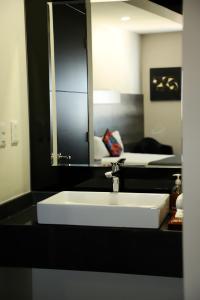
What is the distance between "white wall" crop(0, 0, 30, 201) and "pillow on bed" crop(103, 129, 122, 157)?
18.5 inches

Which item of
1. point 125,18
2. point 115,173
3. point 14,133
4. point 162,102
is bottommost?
point 115,173

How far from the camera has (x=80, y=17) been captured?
8.48 ft

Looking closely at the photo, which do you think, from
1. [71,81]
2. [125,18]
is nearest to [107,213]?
[71,81]

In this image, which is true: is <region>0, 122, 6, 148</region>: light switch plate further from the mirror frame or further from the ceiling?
the ceiling

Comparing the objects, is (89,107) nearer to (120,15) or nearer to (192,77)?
(120,15)

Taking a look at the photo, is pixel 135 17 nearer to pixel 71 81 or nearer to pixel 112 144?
pixel 71 81

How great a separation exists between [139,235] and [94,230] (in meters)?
0.21

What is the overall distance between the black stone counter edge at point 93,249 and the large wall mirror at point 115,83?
22.9 inches

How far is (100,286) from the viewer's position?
2445 millimetres

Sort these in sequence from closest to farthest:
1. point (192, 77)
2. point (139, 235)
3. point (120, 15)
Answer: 1. point (192, 77)
2. point (139, 235)
3. point (120, 15)

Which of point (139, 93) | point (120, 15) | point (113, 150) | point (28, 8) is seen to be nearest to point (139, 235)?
point (113, 150)

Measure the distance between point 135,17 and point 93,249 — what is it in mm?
1256

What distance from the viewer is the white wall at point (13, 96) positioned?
2.34 meters

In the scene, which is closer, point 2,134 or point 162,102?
point 2,134
